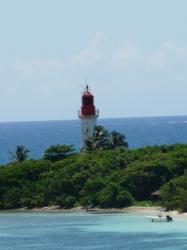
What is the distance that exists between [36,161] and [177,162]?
12005mm

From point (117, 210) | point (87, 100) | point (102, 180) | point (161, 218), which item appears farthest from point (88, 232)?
point (87, 100)

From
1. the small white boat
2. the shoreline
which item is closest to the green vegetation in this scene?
the shoreline

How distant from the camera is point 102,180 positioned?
73125mm

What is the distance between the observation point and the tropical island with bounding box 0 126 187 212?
7106 centimetres

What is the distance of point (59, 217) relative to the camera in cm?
6881

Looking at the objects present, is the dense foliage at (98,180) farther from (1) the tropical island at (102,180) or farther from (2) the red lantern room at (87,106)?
(2) the red lantern room at (87,106)

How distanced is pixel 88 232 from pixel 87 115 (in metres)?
26.6

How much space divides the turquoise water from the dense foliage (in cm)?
274

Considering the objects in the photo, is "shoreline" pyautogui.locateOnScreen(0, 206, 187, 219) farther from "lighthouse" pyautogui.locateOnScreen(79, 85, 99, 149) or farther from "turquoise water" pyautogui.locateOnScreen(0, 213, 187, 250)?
"lighthouse" pyautogui.locateOnScreen(79, 85, 99, 149)

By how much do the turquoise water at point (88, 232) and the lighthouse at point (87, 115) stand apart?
17.6 meters

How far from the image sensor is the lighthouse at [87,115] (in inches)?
3430

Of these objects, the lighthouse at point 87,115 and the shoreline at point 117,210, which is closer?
the shoreline at point 117,210

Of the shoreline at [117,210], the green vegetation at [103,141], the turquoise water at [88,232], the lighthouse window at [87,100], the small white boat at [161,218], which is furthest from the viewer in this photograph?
the lighthouse window at [87,100]

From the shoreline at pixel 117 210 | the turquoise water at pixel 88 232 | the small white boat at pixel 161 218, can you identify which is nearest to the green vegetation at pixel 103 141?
the shoreline at pixel 117 210
